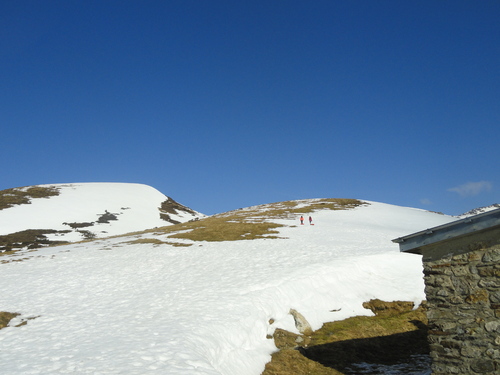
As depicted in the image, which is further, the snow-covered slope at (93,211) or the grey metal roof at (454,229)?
the snow-covered slope at (93,211)

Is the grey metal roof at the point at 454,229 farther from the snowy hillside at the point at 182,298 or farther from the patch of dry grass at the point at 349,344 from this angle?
the snowy hillside at the point at 182,298

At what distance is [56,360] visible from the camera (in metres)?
11.8

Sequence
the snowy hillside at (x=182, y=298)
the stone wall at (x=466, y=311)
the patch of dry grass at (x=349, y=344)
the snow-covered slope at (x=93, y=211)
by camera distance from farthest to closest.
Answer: the snow-covered slope at (x=93, y=211) → the patch of dry grass at (x=349, y=344) → the snowy hillside at (x=182, y=298) → the stone wall at (x=466, y=311)

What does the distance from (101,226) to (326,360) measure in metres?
74.9

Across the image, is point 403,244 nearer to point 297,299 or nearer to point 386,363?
point 386,363

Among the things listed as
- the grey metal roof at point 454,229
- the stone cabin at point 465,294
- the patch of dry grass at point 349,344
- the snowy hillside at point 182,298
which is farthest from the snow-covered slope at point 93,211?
the stone cabin at point 465,294

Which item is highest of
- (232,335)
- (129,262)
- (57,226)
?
(57,226)

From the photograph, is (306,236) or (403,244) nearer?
(403,244)

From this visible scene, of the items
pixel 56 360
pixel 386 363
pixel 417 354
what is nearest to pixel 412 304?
pixel 417 354

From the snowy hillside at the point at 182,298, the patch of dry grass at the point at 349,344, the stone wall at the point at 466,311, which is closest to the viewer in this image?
the stone wall at the point at 466,311

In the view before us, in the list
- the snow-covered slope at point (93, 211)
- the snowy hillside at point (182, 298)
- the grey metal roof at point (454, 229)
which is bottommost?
the snowy hillside at point (182, 298)

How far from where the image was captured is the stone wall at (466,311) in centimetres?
1036

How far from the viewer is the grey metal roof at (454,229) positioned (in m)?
10.4

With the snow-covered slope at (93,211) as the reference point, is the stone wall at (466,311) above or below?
below
